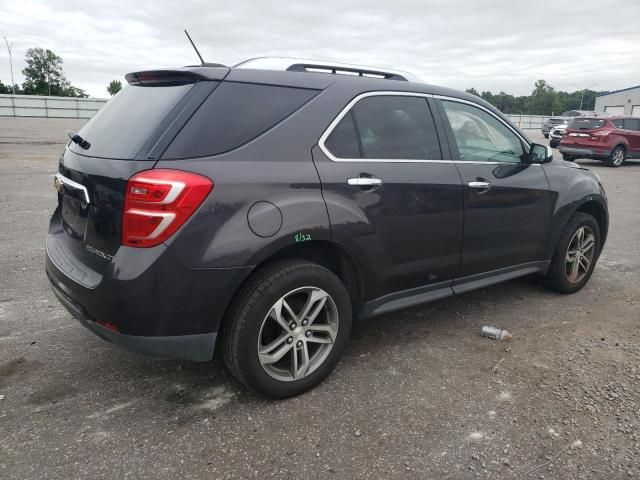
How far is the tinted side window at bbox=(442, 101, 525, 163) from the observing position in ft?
12.0

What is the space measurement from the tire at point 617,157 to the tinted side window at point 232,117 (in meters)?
→ 17.0

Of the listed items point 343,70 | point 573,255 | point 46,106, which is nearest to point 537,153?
point 573,255

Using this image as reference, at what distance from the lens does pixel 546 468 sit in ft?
7.91

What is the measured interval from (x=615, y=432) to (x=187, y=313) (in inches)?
86.3

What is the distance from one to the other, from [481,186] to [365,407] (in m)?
1.72

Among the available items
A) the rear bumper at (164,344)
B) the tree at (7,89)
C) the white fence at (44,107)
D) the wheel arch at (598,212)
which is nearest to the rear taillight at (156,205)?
the rear bumper at (164,344)

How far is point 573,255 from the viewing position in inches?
182

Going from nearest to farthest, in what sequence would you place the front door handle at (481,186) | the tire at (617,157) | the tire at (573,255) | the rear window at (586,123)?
the front door handle at (481,186), the tire at (573,255), the tire at (617,157), the rear window at (586,123)

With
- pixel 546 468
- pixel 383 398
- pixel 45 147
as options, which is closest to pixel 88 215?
pixel 383 398

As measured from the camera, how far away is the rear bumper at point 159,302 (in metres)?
2.42

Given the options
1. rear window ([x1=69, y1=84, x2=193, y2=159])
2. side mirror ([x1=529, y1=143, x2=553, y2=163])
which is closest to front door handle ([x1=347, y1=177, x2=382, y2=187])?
rear window ([x1=69, y1=84, x2=193, y2=159])

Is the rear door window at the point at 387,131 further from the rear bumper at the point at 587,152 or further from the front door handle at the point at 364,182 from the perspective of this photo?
the rear bumper at the point at 587,152

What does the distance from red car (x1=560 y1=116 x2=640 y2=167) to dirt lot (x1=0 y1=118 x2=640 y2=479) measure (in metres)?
14.6

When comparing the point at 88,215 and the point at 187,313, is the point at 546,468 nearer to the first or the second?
the point at 187,313
